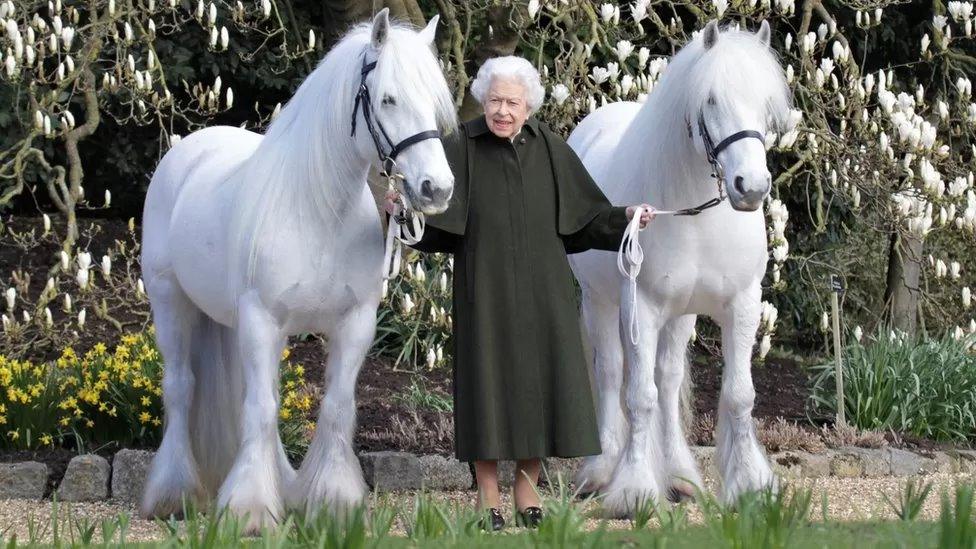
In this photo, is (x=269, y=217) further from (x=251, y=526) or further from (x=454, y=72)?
(x=454, y=72)

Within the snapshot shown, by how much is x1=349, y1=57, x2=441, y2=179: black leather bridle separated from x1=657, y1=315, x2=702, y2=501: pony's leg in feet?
6.09

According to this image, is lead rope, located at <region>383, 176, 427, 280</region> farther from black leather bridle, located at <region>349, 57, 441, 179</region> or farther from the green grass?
the green grass

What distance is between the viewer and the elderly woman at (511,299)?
16.4 feet

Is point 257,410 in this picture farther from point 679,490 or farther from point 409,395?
point 409,395

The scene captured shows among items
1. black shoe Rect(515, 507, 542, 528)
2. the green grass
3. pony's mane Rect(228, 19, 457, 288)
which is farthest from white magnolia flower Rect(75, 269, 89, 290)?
the green grass

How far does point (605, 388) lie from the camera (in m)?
6.15

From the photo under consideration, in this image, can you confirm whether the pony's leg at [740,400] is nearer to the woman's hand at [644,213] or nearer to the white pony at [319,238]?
the woman's hand at [644,213]

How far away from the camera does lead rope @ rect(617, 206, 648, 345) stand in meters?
5.18

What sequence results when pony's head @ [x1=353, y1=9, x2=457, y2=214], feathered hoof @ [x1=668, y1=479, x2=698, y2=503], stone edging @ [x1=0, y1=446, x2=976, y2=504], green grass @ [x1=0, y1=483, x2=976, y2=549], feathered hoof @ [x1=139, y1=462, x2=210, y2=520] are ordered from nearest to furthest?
green grass @ [x1=0, y1=483, x2=976, y2=549] → pony's head @ [x1=353, y1=9, x2=457, y2=214] → feathered hoof @ [x1=139, y1=462, x2=210, y2=520] → feathered hoof @ [x1=668, y1=479, x2=698, y2=503] → stone edging @ [x1=0, y1=446, x2=976, y2=504]

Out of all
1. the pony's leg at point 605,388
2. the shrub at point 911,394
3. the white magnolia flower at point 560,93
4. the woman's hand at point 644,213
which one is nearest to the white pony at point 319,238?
the woman's hand at point 644,213

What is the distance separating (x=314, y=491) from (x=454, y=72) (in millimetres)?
3711

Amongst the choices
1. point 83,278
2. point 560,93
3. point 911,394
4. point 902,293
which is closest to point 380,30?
point 560,93

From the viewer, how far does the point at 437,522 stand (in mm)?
3402

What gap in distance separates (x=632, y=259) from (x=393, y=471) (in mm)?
1825
